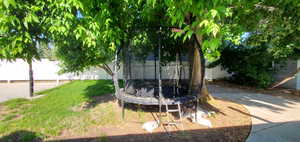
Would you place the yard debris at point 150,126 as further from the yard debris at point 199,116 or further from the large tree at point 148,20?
the large tree at point 148,20

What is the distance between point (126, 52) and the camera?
4.75 metres

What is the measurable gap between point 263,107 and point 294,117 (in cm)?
84

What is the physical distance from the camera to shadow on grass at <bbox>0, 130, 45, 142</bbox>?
2.96 metres

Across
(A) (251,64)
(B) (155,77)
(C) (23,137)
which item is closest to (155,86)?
(B) (155,77)

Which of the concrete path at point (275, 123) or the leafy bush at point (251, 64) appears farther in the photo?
the leafy bush at point (251, 64)

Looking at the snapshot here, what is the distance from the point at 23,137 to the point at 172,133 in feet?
10.2

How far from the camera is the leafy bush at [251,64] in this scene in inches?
309

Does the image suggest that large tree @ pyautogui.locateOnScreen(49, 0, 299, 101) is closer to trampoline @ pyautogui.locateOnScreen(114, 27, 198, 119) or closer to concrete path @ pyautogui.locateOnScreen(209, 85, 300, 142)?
trampoline @ pyautogui.locateOnScreen(114, 27, 198, 119)

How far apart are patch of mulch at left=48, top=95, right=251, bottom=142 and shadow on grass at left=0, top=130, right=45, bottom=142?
0.29 meters

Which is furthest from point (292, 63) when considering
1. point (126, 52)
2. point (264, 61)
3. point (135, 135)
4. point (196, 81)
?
point (135, 135)

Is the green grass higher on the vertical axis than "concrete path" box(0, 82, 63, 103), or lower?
lower

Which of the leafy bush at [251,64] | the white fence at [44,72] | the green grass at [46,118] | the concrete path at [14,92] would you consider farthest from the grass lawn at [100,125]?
the white fence at [44,72]

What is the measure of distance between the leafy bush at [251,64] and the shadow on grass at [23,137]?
8112mm

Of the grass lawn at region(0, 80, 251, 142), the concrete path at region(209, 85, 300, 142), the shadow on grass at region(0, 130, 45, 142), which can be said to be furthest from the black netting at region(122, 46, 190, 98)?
the shadow on grass at region(0, 130, 45, 142)
